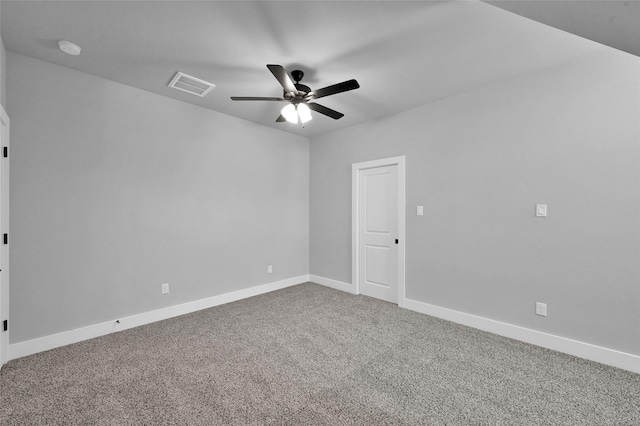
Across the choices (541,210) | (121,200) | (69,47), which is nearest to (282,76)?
(69,47)

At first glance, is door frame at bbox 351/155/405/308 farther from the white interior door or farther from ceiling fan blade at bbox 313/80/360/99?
ceiling fan blade at bbox 313/80/360/99

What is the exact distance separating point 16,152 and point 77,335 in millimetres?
1819

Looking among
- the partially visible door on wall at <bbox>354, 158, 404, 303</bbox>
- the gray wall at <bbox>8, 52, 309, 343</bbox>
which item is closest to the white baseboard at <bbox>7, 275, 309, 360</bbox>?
the gray wall at <bbox>8, 52, 309, 343</bbox>

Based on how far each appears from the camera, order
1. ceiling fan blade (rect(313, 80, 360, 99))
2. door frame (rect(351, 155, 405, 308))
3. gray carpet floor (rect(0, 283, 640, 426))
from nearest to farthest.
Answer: gray carpet floor (rect(0, 283, 640, 426)), ceiling fan blade (rect(313, 80, 360, 99)), door frame (rect(351, 155, 405, 308))

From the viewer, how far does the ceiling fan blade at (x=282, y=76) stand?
211cm

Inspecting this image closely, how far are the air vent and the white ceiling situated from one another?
81mm

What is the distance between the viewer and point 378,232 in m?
4.18

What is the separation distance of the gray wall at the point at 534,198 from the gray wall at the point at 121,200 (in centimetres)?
235

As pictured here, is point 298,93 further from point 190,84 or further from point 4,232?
point 4,232

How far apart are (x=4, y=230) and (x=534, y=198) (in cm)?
491

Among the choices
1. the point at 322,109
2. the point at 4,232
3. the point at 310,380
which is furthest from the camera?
the point at 322,109

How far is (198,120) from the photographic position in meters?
3.63

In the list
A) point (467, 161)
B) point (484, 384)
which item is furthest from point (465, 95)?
point (484, 384)

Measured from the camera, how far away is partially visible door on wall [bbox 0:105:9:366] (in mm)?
2268
